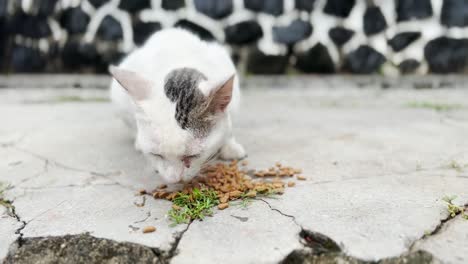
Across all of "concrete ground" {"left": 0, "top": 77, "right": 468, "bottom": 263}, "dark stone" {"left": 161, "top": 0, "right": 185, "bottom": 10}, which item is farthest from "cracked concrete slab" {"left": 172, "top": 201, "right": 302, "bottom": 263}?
"dark stone" {"left": 161, "top": 0, "right": 185, "bottom": 10}

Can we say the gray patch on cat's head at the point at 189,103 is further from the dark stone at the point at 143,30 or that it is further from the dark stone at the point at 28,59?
the dark stone at the point at 28,59

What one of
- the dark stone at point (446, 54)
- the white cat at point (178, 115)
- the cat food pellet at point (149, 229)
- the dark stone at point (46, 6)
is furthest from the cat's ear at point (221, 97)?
the dark stone at point (46, 6)

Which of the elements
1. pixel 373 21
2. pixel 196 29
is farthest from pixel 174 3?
pixel 373 21

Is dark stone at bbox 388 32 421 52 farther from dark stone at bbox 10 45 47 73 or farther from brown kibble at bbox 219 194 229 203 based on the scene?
dark stone at bbox 10 45 47 73

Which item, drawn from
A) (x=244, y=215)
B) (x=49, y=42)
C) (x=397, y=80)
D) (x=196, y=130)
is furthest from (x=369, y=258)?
(x=49, y=42)

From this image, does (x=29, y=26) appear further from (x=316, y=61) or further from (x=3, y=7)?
(x=316, y=61)

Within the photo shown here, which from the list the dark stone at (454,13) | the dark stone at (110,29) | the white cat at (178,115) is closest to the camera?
the white cat at (178,115)
